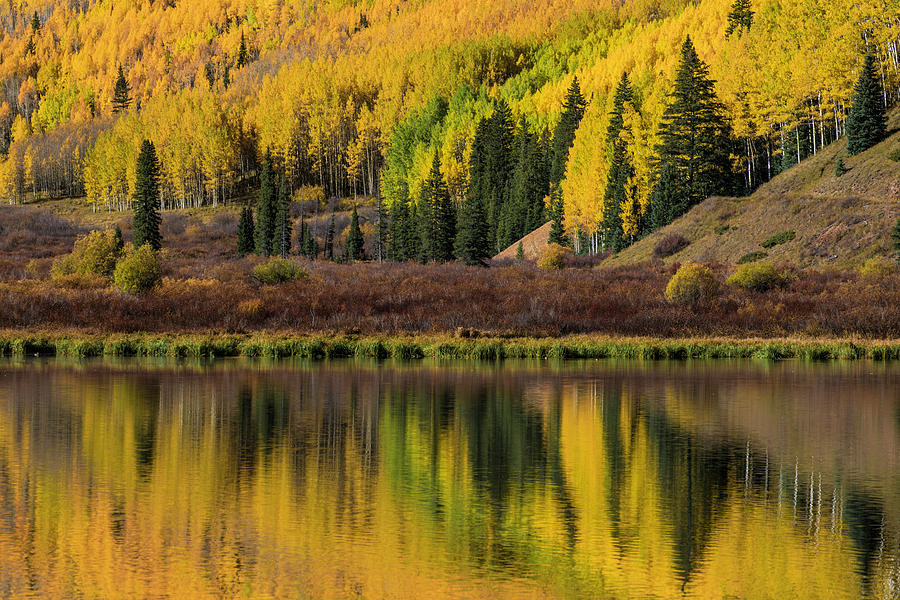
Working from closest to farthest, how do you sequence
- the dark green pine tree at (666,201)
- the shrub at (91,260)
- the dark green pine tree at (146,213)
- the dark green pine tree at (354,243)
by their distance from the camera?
the shrub at (91,260) → the dark green pine tree at (666,201) → the dark green pine tree at (146,213) → the dark green pine tree at (354,243)

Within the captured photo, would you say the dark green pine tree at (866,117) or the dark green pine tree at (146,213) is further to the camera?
the dark green pine tree at (146,213)

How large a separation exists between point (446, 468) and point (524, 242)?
9286 centimetres

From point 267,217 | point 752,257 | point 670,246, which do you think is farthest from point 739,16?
point 752,257

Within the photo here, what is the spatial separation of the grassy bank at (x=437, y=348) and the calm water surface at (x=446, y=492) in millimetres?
9507

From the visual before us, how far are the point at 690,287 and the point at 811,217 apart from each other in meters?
22.9

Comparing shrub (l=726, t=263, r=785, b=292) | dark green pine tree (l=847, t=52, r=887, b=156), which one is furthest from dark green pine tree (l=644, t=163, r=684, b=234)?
shrub (l=726, t=263, r=785, b=292)

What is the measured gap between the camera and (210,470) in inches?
664

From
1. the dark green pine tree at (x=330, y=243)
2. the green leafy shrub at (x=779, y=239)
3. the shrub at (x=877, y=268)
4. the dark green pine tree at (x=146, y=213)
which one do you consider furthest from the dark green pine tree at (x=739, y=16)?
the dark green pine tree at (x=146, y=213)

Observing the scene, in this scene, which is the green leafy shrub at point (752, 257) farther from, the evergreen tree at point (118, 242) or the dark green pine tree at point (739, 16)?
the dark green pine tree at point (739, 16)

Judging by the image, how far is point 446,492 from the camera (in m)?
15.4

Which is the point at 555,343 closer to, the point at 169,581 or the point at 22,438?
the point at 22,438

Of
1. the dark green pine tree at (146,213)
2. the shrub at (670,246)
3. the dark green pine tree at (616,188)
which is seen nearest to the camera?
the shrub at (670,246)

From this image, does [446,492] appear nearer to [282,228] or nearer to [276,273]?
[276,273]

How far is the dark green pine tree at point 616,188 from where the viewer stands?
287ft
